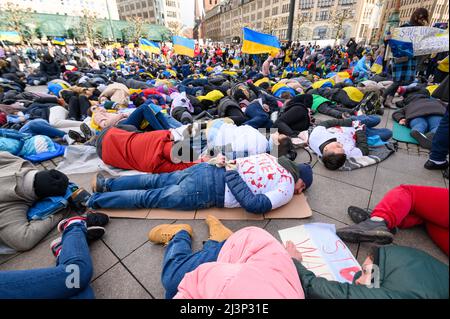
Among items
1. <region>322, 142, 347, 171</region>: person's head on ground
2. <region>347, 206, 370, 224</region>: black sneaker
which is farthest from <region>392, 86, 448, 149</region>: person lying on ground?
<region>347, 206, 370, 224</region>: black sneaker

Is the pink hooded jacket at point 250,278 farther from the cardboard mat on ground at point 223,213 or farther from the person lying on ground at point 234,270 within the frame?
the cardboard mat on ground at point 223,213

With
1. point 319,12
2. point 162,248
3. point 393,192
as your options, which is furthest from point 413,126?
point 319,12

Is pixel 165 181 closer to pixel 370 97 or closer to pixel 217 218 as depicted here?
pixel 217 218

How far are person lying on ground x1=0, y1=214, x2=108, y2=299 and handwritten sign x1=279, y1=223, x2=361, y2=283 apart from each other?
5.55 ft

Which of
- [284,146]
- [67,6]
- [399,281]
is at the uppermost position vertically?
[67,6]

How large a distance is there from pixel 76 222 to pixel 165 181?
3.15 ft

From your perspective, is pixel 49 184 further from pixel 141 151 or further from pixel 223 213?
pixel 223 213

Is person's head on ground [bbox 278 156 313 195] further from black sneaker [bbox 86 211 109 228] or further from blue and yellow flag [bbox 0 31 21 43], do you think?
blue and yellow flag [bbox 0 31 21 43]

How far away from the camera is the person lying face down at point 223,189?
2.21 meters

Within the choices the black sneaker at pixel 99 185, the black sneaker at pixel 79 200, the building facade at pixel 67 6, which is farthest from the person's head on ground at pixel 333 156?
the building facade at pixel 67 6

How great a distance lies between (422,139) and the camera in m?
3.70

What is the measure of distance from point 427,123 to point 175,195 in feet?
15.6

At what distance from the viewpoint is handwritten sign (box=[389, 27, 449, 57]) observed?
11.0 ft

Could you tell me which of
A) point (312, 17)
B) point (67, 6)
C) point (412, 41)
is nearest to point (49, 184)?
point (412, 41)
